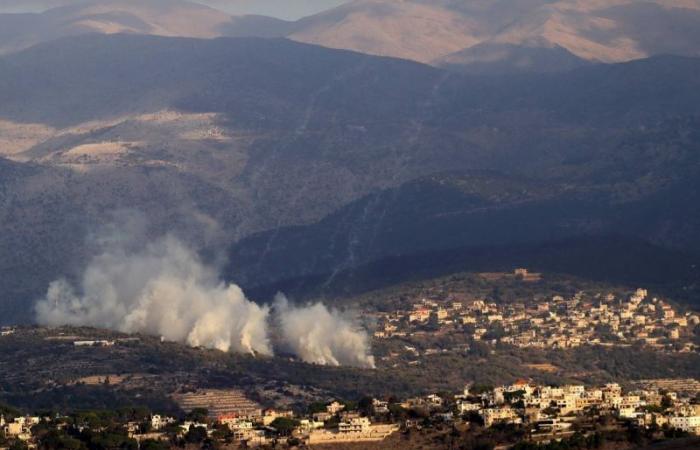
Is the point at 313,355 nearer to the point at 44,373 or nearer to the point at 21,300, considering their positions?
the point at 44,373

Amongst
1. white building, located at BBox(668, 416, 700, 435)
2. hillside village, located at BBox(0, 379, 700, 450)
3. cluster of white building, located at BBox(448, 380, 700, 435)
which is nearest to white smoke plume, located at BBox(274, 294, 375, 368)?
hillside village, located at BBox(0, 379, 700, 450)

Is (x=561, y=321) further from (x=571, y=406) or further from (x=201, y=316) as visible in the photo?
(x=571, y=406)

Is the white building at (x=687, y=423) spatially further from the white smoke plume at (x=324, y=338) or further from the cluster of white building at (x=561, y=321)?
the cluster of white building at (x=561, y=321)

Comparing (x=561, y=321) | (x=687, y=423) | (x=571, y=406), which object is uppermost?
(x=687, y=423)

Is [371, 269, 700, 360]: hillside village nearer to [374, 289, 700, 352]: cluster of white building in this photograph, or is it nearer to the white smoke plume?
[374, 289, 700, 352]: cluster of white building

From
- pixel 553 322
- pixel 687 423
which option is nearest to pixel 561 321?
pixel 553 322

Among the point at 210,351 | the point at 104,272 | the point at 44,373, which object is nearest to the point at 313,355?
the point at 210,351
